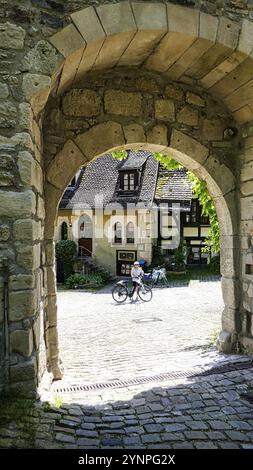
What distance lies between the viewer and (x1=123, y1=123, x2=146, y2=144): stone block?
422 centimetres

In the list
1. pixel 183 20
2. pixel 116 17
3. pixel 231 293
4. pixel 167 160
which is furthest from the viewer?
pixel 167 160

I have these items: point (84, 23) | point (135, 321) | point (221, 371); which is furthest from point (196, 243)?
point (84, 23)

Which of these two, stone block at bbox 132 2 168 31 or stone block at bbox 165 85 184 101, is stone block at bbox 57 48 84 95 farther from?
stone block at bbox 165 85 184 101

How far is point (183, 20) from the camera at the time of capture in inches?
123

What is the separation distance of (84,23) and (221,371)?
140 inches

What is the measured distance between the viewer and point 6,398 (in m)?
2.73

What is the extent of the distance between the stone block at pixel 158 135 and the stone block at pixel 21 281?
2278mm

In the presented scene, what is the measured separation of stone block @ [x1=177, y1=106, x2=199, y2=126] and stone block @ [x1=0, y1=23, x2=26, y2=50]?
2.12 metres

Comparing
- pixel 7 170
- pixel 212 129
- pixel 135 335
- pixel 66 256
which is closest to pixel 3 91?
pixel 7 170

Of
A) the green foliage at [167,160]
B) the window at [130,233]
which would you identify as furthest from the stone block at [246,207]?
the window at [130,233]

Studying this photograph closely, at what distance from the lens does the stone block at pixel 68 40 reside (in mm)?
2811

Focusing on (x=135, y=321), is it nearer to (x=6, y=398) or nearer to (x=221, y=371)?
(x=221, y=371)

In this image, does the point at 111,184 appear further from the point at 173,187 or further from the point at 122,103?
the point at 122,103

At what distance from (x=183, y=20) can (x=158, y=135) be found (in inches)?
53.3
